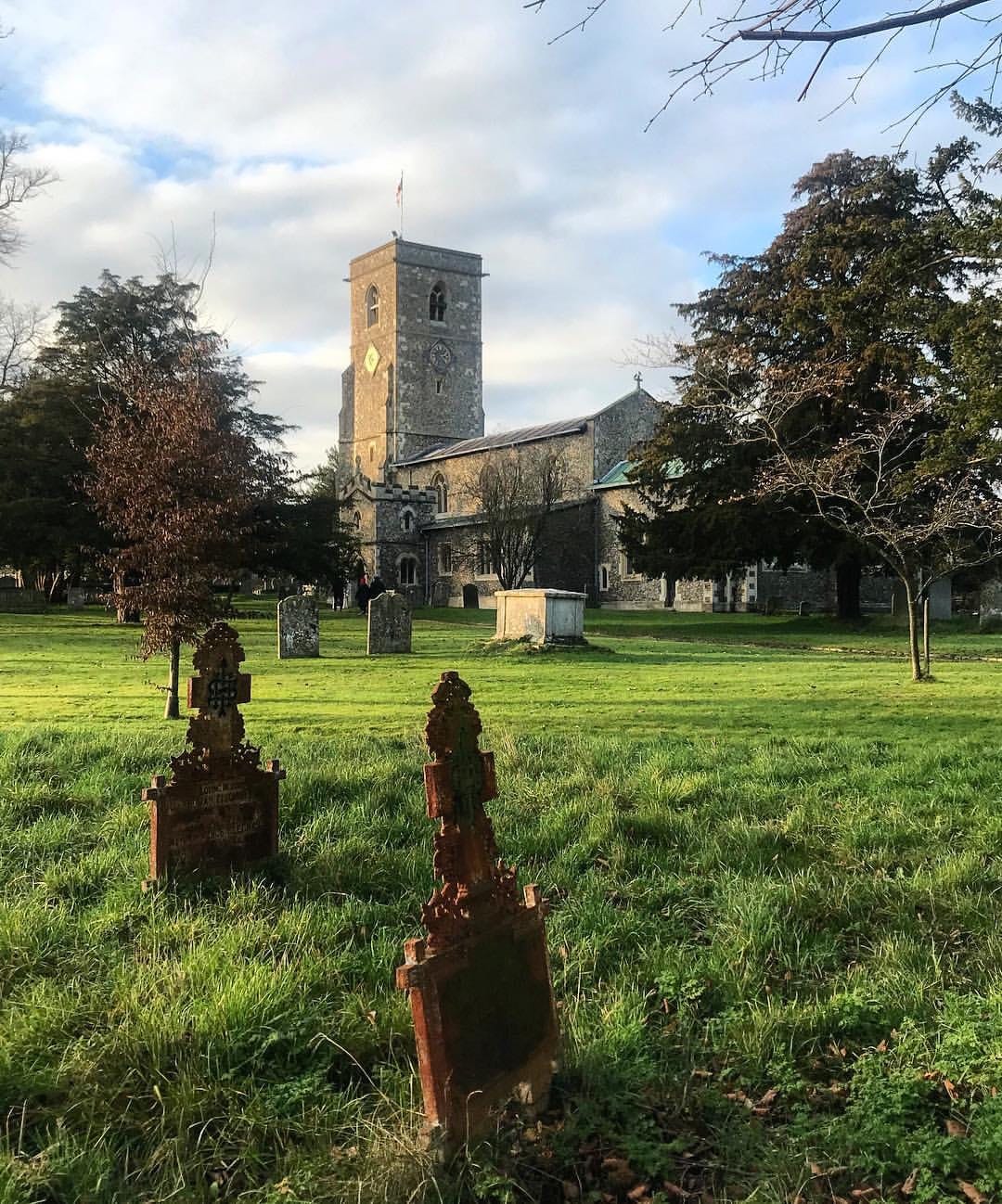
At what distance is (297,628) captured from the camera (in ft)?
53.4

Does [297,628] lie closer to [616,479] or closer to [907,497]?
[907,497]

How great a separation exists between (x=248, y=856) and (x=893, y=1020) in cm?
297

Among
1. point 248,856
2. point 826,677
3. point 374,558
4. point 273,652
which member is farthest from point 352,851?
point 374,558

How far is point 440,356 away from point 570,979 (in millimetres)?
58512

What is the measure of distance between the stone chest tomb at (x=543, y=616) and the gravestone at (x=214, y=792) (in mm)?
12603

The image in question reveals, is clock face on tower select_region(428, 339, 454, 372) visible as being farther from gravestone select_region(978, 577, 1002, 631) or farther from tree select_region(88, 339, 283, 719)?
tree select_region(88, 339, 283, 719)

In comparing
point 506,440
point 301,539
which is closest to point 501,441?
point 506,440

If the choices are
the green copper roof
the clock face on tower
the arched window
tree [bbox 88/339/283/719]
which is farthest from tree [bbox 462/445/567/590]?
tree [bbox 88/339/283/719]

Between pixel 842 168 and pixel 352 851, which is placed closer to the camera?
pixel 352 851

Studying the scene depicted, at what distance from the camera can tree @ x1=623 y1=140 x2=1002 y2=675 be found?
1858cm

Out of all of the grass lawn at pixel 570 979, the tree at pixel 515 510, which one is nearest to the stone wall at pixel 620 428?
the tree at pixel 515 510

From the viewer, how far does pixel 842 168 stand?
28.0 meters

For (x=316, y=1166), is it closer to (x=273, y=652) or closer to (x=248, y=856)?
(x=248, y=856)

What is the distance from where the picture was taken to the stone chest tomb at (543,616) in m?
17.3
